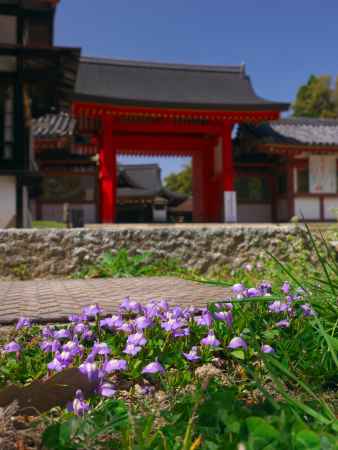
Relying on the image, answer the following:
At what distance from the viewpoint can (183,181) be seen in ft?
124

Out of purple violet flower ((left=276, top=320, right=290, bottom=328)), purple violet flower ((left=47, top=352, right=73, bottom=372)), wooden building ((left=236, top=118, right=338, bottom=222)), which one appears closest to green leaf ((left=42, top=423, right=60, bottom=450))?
purple violet flower ((left=47, top=352, right=73, bottom=372))

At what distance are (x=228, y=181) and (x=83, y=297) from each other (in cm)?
995

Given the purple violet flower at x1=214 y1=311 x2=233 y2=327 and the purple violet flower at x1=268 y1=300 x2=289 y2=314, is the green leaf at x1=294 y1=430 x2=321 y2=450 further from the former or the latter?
the purple violet flower at x1=268 y1=300 x2=289 y2=314

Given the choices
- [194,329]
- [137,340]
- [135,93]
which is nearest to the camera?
[137,340]

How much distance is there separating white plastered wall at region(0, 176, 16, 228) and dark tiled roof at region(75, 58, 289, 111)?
576cm

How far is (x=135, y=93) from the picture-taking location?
14.0m

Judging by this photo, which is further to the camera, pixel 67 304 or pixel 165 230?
pixel 165 230

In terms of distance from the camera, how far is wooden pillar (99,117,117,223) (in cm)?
1116

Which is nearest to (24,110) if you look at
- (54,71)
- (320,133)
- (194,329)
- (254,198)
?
(54,71)

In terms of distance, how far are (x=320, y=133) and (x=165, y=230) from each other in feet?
40.4

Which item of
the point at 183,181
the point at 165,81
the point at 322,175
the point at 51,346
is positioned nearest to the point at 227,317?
the point at 51,346

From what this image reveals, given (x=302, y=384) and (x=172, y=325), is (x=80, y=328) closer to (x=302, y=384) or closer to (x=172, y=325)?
(x=172, y=325)

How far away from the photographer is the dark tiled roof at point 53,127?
482 inches

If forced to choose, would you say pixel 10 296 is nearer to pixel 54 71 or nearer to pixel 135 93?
pixel 54 71
